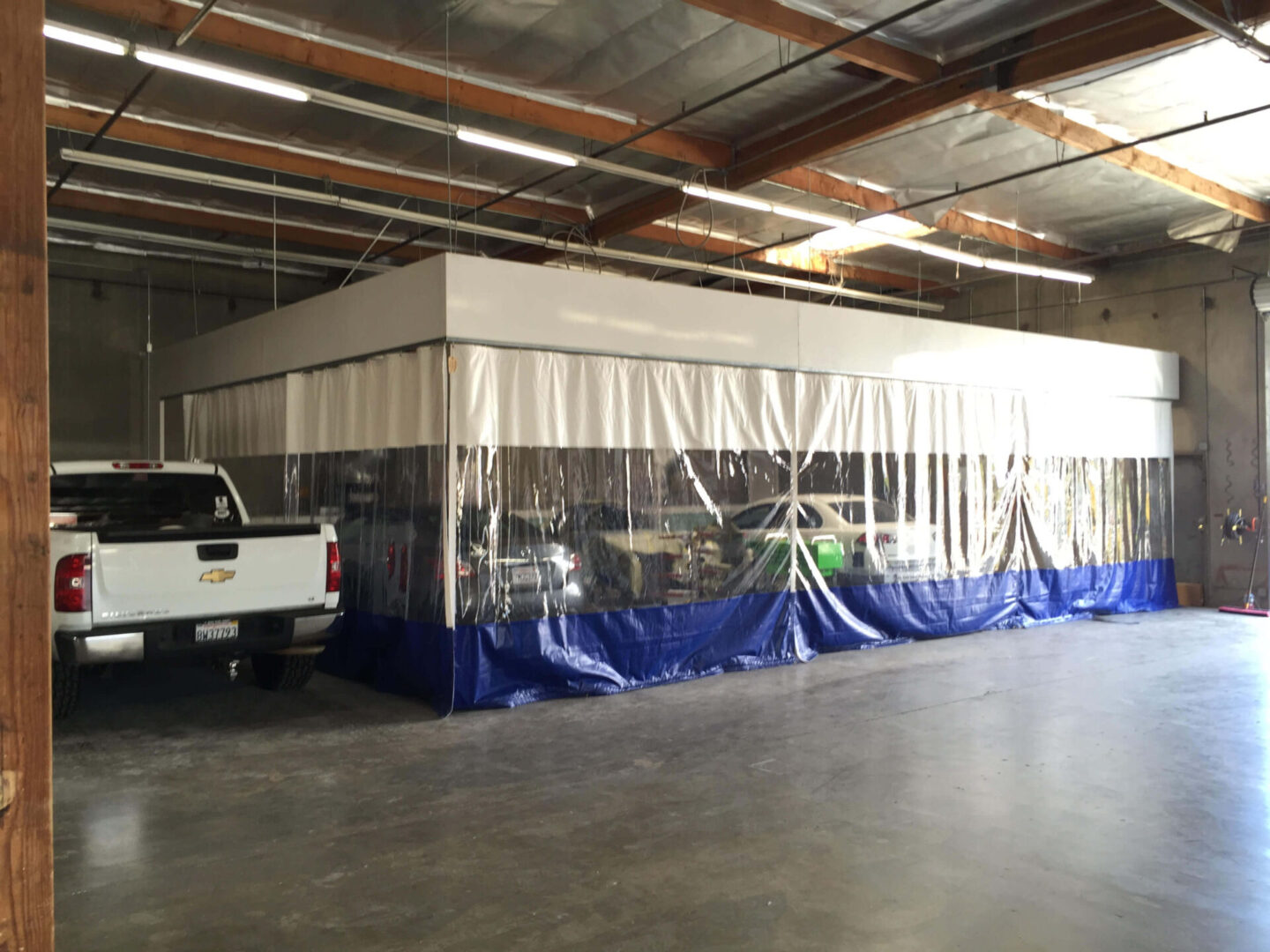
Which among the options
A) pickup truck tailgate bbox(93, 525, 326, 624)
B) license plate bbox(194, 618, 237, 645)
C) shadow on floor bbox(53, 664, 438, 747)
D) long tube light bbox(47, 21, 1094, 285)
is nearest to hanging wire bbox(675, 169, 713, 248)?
long tube light bbox(47, 21, 1094, 285)

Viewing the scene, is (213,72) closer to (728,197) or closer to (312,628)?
(312,628)

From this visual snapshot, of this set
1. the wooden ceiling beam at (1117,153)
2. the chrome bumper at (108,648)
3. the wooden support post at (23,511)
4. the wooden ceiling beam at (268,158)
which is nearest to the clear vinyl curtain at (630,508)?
the chrome bumper at (108,648)

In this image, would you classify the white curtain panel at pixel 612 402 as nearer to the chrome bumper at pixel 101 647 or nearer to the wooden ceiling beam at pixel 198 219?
the chrome bumper at pixel 101 647

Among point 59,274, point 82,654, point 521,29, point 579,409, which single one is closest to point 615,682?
point 579,409

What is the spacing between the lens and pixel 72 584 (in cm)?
579

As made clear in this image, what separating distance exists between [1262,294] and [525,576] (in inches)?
387

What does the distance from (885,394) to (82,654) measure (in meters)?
7.11

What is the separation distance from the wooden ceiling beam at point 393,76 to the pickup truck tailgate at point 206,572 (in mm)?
3260

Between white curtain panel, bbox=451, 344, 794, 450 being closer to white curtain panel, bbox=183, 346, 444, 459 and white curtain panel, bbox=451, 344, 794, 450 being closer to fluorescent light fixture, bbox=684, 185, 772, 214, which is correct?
white curtain panel, bbox=183, 346, 444, 459

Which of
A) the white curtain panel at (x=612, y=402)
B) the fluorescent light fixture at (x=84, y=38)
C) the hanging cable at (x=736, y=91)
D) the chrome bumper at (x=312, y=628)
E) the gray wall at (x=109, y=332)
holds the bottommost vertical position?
the chrome bumper at (x=312, y=628)

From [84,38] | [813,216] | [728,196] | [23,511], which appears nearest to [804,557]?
[813,216]

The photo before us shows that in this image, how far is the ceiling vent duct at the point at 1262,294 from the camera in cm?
1177

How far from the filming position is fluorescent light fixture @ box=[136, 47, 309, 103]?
605cm

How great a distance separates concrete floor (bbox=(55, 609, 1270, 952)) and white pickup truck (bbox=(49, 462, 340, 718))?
1.84ft
